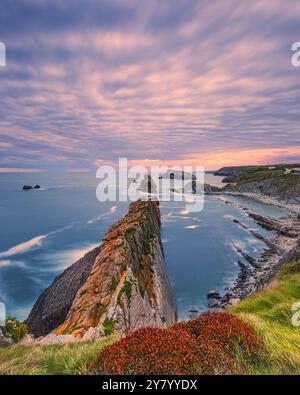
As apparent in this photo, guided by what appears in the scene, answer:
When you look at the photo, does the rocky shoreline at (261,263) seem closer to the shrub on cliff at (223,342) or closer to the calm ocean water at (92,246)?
the calm ocean water at (92,246)

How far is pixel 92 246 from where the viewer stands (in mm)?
69562

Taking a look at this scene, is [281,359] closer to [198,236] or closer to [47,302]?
[47,302]

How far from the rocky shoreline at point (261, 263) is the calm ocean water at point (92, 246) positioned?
1.80 metres

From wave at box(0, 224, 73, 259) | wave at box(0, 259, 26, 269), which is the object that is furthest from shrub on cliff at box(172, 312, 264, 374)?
wave at box(0, 224, 73, 259)

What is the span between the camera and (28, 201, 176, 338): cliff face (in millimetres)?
17844

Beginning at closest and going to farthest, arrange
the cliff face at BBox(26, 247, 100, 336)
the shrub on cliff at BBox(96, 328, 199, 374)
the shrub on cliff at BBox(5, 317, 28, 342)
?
the shrub on cliff at BBox(96, 328, 199, 374) → the shrub on cliff at BBox(5, 317, 28, 342) → the cliff face at BBox(26, 247, 100, 336)

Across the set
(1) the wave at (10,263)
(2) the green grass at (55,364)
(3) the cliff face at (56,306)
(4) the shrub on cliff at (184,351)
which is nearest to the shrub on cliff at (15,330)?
(2) the green grass at (55,364)

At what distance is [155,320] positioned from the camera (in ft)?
80.4

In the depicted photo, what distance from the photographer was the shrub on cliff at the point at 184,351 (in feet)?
17.2

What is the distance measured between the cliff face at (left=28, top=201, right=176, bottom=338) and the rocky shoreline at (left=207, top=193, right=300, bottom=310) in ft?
33.4

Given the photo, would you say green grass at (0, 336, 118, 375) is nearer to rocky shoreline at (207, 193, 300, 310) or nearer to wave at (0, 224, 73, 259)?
rocky shoreline at (207, 193, 300, 310)

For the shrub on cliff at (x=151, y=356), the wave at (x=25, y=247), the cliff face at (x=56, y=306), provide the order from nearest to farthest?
the shrub on cliff at (x=151, y=356) → the cliff face at (x=56, y=306) → the wave at (x=25, y=247)
